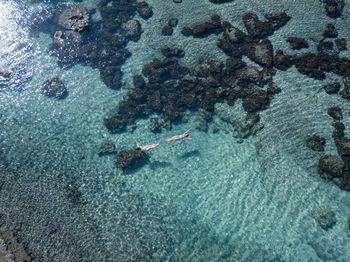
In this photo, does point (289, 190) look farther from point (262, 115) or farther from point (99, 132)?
point (99, 132)

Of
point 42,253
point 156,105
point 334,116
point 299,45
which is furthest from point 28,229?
point 299,45

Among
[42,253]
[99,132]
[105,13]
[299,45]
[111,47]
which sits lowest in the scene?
[42,253]

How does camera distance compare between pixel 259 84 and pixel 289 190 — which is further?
pixel 259 84

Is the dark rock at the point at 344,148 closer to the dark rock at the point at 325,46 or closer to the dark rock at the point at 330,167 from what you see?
the dark rock at the point at 330,167

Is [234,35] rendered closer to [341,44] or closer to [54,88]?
[341,44]

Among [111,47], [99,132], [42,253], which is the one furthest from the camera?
[111,47]

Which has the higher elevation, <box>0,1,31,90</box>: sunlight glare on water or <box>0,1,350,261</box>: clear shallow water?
<box>0,1,31,90</box>: sunlight glare on water

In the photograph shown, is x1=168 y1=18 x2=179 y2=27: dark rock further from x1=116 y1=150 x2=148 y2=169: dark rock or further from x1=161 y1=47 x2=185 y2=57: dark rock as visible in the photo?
x1=116 y1=150 x2=148 y2=169: dark rock

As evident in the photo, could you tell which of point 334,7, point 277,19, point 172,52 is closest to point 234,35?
point 277,19

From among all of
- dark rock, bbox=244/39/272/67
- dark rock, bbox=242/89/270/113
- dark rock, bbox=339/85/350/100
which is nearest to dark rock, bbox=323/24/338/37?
dark rock, bbox=244/39/272/67
